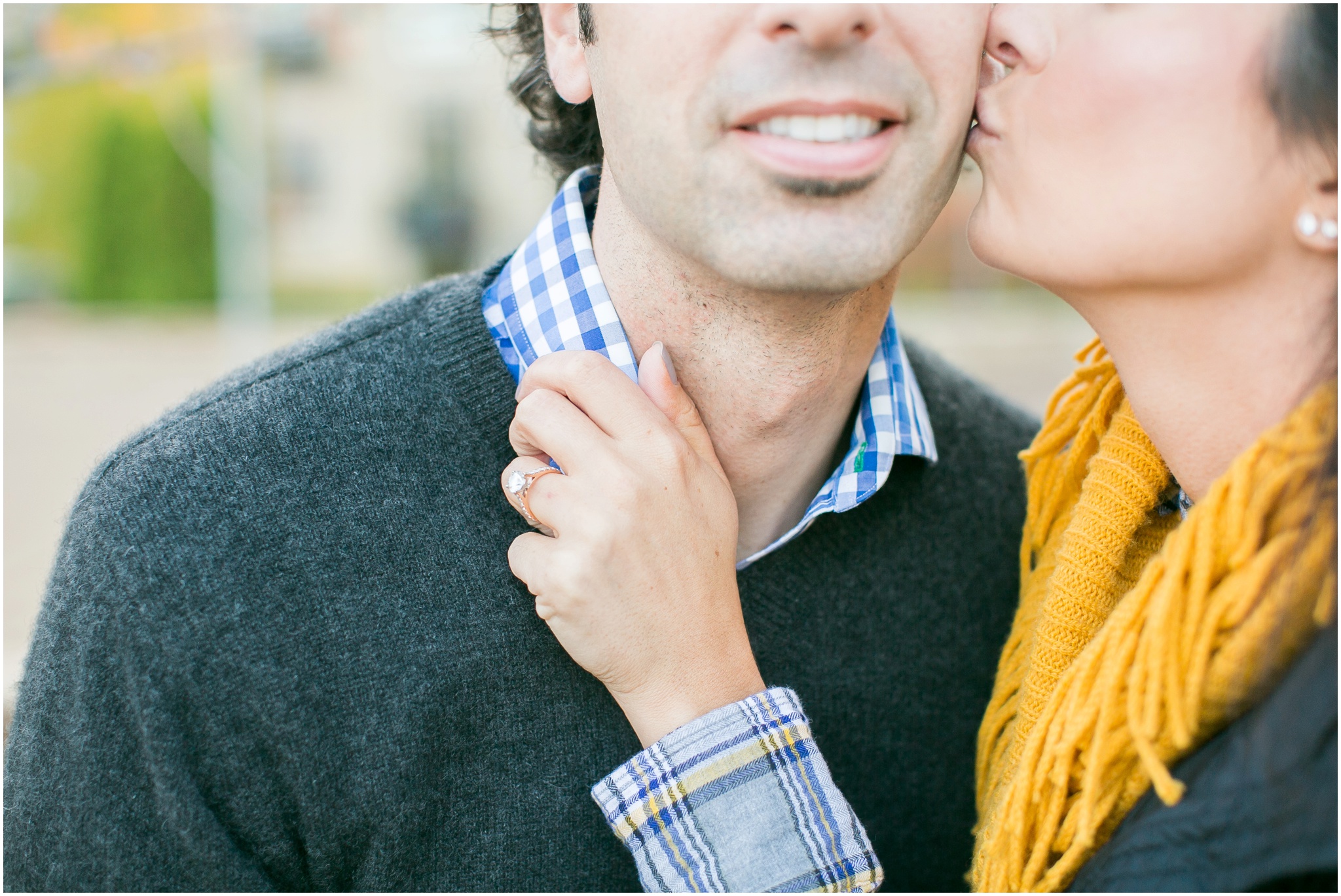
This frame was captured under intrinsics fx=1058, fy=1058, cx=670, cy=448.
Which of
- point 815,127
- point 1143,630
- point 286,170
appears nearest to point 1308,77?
point 815,127

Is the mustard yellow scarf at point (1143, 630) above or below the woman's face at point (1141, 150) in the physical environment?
below

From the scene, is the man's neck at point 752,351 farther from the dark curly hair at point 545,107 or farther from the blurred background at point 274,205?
the blurred background at point 274,205

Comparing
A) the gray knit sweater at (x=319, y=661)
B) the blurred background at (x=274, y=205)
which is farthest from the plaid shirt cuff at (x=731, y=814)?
the blurred background at (x=274, y=205)

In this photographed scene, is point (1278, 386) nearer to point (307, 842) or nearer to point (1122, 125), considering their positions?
point (1122, 125)

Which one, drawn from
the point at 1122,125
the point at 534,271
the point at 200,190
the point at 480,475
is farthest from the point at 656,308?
the point at 200,190

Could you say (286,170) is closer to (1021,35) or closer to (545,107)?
(545,107)

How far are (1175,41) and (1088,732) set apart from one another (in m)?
0.81

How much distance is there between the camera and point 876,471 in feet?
5.42

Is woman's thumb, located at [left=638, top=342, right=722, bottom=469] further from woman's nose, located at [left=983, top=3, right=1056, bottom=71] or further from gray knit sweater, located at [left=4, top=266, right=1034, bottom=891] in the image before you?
woman's nose, located at [left=983, top=3, right=1056, bottom=71]

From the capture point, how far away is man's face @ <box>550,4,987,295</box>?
1.31m

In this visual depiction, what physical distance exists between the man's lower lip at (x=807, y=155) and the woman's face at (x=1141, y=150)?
0.22 meters

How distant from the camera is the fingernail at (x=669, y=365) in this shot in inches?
59.1

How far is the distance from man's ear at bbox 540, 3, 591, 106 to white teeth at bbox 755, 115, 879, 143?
13.9 inches

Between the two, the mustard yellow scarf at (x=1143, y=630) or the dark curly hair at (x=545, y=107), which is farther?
the dark curly hair at (x=545, y=107)
